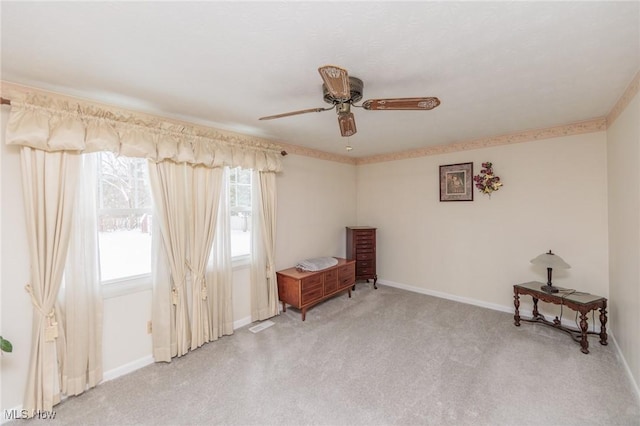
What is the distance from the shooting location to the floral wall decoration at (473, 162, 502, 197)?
3684 millimetres

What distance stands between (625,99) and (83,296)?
479 cm

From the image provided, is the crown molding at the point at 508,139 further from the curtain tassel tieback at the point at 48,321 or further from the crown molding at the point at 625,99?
the curtain tassel tieback at the point at 48,321

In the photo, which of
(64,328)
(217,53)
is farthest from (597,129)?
(64,328)

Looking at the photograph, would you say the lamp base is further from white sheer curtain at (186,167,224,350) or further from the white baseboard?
white sheer curtain at (186,167,224,350)

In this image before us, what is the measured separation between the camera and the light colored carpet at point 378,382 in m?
1.90

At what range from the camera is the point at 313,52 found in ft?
5.30

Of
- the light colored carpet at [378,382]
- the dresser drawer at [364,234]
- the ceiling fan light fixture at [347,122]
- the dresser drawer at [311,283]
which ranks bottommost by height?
the light colored carpet at [378,382]

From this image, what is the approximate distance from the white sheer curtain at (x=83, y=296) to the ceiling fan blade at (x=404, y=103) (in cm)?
235

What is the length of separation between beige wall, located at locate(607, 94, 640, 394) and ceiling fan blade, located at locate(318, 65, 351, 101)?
2.24 metres

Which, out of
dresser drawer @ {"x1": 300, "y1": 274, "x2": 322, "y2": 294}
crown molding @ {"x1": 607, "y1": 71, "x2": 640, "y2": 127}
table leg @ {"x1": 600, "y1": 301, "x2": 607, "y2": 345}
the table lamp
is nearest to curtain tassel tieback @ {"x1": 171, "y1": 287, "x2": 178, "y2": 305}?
dresser drawer @ {"x1": 300, "y1": 274, "x2": 322, "y2": 294}

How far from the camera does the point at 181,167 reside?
271cm

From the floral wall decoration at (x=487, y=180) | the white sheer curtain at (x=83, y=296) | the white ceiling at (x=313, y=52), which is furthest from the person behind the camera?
the floral wall decoration at (x=487, y=180)

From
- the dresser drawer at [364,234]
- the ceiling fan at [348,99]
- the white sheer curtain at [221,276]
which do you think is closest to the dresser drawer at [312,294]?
the white sheer curtain at [221,276]

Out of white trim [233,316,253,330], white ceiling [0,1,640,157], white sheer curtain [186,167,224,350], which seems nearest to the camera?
white ceiling [0,1,640,157]
